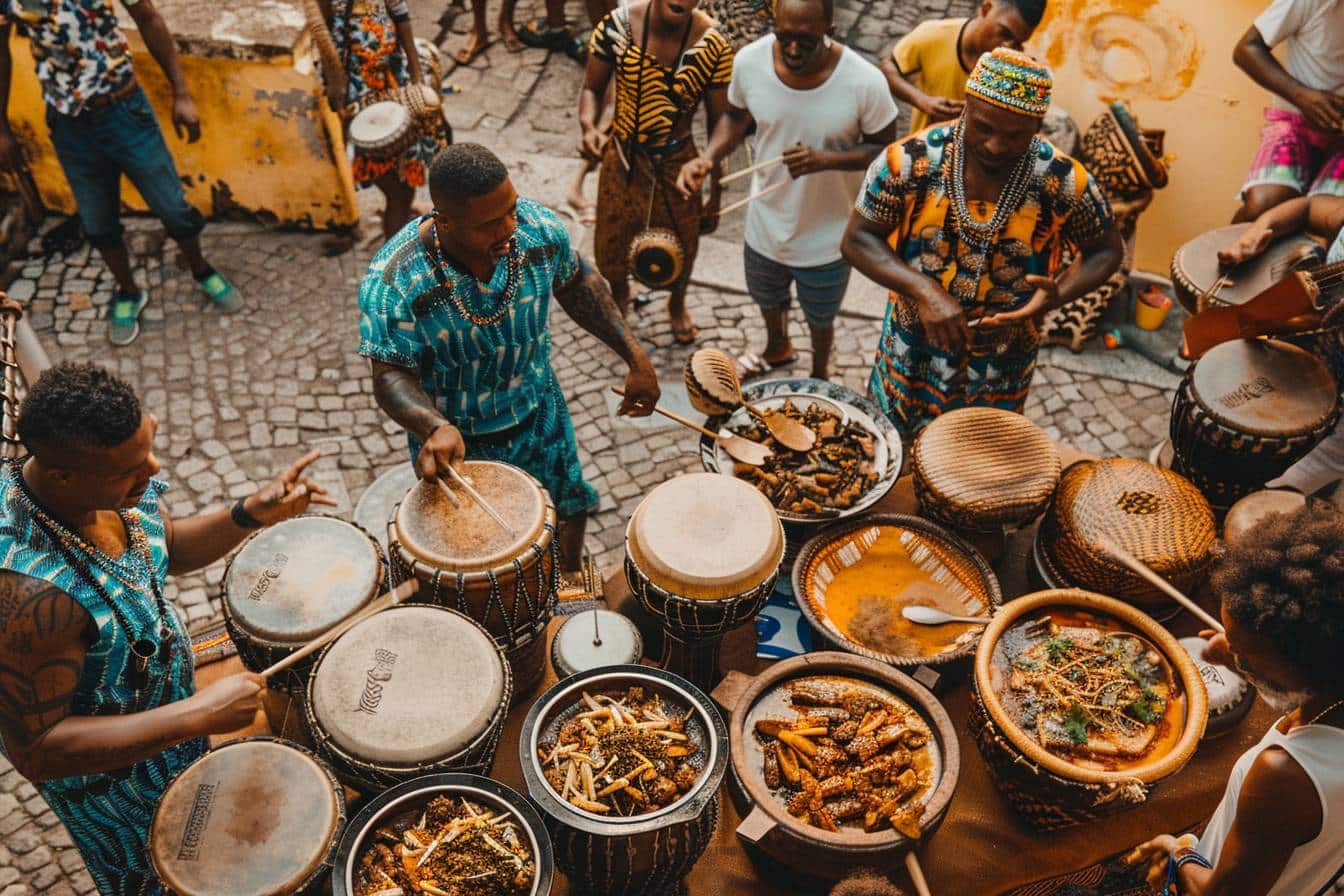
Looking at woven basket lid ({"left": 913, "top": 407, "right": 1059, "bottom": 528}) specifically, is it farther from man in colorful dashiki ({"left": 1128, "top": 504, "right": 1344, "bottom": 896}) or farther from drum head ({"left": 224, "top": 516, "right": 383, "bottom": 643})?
drum head ({"left": 224, "top": 516, "right": 383, "bottom": 643})

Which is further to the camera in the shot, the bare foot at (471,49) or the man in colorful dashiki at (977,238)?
the bare foot at (471,49)

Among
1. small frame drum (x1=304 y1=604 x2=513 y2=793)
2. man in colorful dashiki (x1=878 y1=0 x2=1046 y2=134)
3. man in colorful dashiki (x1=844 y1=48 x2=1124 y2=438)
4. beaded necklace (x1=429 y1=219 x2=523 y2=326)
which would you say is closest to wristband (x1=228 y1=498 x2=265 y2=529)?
small frame drum (x1=304 y1=604 x2=513 y2=793)

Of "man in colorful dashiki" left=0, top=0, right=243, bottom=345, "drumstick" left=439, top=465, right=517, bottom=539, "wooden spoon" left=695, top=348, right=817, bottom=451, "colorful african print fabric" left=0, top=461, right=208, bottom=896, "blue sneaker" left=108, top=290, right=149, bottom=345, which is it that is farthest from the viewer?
"blue sneaker" left=108, top=290, right=149, bottom=345

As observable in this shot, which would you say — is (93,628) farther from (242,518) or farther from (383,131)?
(383,131)

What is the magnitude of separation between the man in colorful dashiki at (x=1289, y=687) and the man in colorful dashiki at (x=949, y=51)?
137 inches

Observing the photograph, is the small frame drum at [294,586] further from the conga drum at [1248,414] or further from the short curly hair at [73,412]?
the conga drum at [1248,414]

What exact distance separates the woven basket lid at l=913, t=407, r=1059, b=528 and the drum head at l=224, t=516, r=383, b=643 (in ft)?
6.43

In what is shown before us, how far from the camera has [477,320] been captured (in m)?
3.62

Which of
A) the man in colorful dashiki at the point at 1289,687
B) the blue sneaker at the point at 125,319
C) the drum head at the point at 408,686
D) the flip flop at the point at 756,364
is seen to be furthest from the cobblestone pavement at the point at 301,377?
the man in colorful dashiki at the point at 1289,687

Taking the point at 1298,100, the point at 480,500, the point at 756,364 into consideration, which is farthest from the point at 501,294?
the point at 1298,100

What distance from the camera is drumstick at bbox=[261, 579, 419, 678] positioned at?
9.90 ft

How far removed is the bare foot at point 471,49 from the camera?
931 centimetres

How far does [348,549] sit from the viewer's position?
3.38 m

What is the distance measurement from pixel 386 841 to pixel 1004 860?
1.84m
